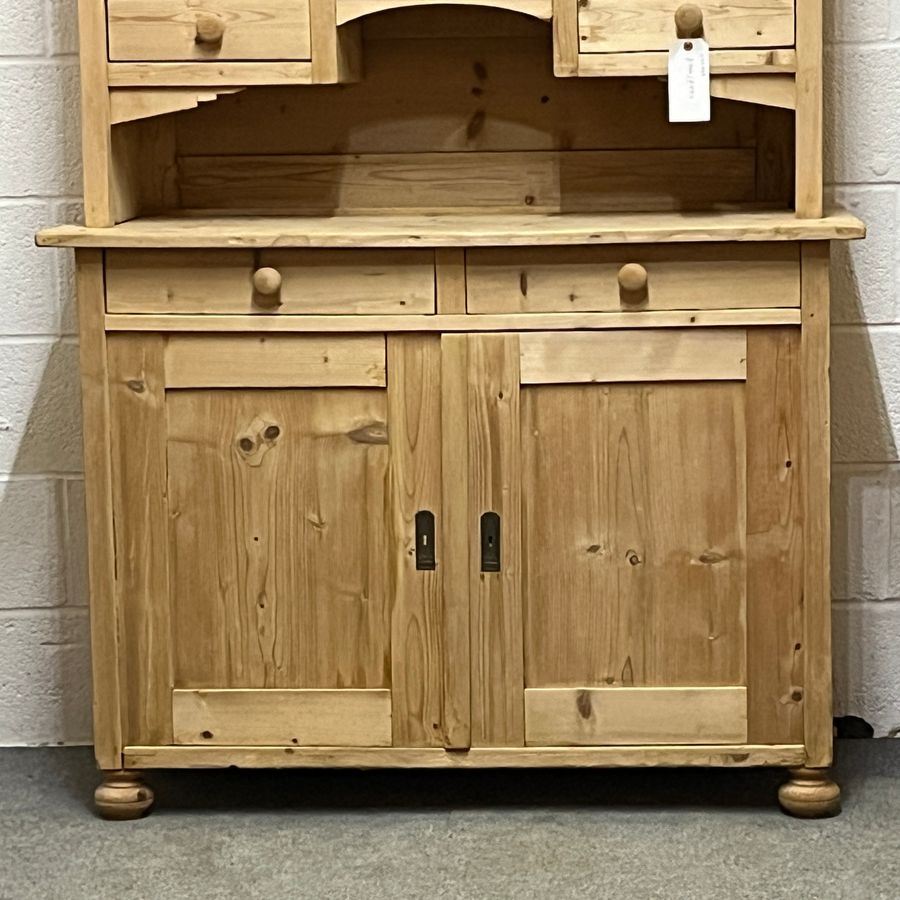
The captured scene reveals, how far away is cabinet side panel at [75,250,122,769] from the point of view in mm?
2381

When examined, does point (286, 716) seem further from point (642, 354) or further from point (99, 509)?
point (642, 354)

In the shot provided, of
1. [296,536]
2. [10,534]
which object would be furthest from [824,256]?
[10,534]

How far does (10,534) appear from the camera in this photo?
2.85 metres

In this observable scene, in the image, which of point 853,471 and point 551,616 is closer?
point 551,616

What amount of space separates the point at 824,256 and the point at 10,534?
1408mm

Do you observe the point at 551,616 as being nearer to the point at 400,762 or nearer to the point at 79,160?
the point at 400,762

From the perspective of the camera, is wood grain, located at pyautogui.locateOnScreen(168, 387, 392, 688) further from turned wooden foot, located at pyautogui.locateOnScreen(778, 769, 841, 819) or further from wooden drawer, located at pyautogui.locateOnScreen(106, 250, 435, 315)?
turned wooden foot, located at pyautogui.locateOnScreen(778, 769, 841, 819)

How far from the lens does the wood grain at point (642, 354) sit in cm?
236

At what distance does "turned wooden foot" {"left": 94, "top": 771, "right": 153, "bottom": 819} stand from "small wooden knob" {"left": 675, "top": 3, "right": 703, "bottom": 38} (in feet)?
4.32

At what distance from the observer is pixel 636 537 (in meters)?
2.40

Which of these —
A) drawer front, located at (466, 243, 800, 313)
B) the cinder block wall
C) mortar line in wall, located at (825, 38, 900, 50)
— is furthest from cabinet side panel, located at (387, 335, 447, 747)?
mortar line in wall, located at (825, 38, 900, 50)

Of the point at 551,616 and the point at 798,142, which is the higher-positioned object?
the point at 798,142

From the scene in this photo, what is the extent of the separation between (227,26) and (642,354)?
740 mm

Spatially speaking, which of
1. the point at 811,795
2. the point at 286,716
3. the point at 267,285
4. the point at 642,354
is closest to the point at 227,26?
the point at 267,285
